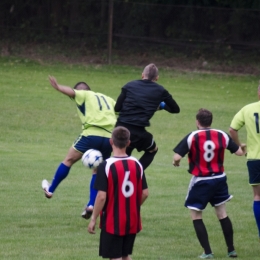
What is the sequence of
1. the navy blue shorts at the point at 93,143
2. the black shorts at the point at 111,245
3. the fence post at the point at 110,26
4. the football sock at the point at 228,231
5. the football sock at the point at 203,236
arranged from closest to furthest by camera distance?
the black shorts at the point at 111,245 < the football sock at the point at 203,236 < the football sock at the point at 228,231 < the navy blue shorts at the point at 93,143 < the fence post at the point at 110,26

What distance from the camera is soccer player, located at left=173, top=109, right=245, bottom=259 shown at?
768 centimetres

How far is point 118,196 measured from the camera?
6.24 metres

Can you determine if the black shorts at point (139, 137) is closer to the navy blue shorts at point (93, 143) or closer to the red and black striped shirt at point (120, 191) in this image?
the navy blue shorts at point (93, 143)

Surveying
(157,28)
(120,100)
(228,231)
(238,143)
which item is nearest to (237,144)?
(238,143)

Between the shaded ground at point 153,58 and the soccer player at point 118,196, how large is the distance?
77.7 feet

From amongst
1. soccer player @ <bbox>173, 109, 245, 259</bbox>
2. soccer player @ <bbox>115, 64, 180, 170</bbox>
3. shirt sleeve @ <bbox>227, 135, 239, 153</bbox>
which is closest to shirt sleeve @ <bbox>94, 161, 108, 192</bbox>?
soccer player @ <bbox>173, 109, 245, 259</bbox>

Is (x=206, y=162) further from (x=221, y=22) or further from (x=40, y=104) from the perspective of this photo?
(x=221, y=22)

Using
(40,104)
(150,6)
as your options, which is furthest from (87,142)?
(150,6)

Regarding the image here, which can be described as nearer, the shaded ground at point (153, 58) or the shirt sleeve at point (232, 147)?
the shirt sleeve at point (232, 147)

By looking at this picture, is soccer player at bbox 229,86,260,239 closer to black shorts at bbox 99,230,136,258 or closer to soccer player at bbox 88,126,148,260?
soccer player at bbox 88,126,148,260

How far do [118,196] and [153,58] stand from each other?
80.7ft

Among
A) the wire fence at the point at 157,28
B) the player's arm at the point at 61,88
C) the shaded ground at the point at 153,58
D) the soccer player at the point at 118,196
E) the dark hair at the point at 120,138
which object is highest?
the dark hair at the point at 120,138

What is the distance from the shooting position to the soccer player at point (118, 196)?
20.3 ft

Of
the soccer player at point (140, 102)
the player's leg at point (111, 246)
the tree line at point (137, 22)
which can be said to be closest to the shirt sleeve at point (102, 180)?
→ the player's leg at point (111, 246)
